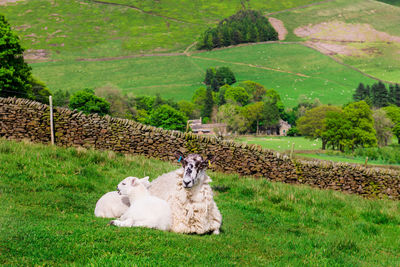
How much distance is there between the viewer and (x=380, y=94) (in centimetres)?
13925

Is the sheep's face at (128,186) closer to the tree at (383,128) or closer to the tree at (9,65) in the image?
the tree at (9,65)

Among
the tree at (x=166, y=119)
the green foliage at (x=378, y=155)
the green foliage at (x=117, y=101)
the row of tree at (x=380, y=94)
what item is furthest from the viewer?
the row of tree at (x=380, y=94)

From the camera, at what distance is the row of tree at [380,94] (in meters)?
139

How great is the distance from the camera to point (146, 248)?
20.7 feet

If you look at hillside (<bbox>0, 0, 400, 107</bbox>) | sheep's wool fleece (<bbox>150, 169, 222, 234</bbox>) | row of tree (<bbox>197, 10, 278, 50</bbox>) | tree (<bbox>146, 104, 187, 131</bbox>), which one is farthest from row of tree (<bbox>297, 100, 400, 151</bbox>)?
row of tree (<bbox>197, 10, 278, 50</bbox>)

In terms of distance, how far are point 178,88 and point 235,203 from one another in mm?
137087

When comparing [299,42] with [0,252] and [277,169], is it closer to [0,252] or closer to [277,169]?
[277,169]

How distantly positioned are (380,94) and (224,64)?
6343 centimetres

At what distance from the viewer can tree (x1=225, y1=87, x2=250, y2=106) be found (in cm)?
13925

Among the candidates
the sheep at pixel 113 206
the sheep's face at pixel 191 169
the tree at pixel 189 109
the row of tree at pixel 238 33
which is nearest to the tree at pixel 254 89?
the tree at pixel 189 109

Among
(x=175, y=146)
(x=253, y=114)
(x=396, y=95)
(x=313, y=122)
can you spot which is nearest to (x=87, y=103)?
(x=253, y=114)

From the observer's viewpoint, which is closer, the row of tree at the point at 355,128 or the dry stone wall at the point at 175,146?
the dry stone wall at the point at 175,146

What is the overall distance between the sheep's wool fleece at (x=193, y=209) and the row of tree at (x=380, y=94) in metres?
140

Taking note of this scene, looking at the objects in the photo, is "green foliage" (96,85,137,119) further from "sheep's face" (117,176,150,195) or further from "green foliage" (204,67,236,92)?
"sheep's face" (117,176,150,195)
